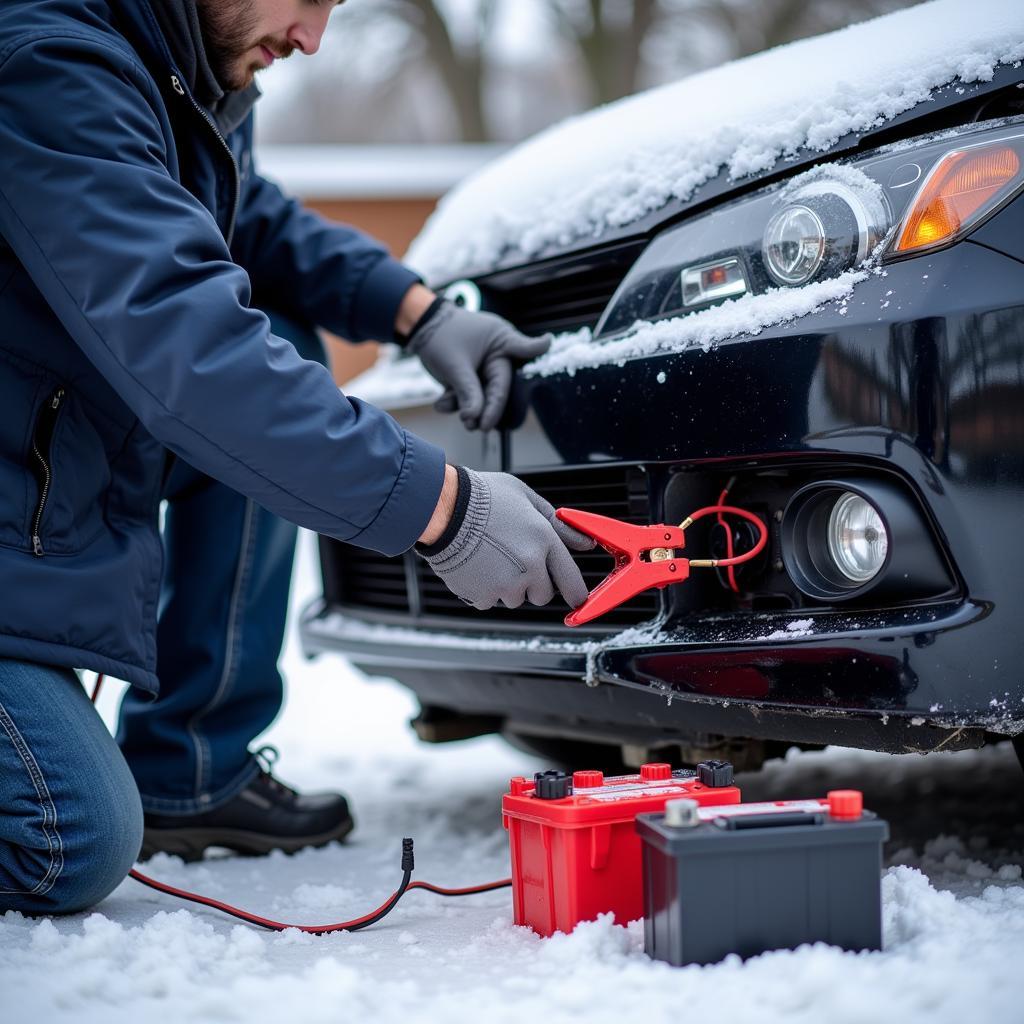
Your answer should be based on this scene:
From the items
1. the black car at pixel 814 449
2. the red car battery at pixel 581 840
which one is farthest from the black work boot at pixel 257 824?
the red car battery at pixel 581 840

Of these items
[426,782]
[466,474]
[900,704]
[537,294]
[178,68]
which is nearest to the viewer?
[900,704]

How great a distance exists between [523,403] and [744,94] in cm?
60

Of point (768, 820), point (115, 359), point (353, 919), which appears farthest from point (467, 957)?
point (115, 359)

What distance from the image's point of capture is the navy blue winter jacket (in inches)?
56.4

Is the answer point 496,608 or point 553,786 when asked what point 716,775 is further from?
point 496,608

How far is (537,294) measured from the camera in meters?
2.12

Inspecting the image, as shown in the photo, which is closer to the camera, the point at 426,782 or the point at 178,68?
the point at 178,68

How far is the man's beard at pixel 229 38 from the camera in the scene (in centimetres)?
173

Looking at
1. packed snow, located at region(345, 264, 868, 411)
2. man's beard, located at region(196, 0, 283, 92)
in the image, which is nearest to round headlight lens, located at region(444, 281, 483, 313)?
packed snow, located at region(345, 264, 868, 411)

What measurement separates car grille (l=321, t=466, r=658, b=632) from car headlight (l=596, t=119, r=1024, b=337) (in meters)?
0.25

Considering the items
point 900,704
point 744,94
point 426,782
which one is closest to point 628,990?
point 900,704

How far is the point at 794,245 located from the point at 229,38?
3.00 feet

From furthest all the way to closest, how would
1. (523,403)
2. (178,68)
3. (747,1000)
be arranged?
(523,403) < (178,68) < (747,1000)

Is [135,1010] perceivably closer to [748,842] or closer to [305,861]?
[748,842]
